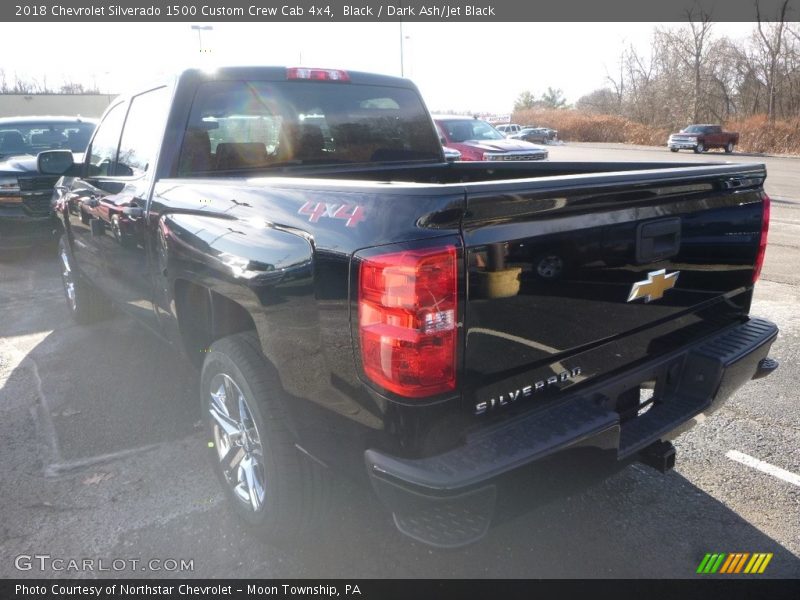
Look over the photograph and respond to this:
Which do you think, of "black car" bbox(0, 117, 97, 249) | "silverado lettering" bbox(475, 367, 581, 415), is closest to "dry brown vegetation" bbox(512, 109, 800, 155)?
"black car" bbox(0, 117, 97, 249)

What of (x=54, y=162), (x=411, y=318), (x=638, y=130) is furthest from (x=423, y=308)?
(x=638, y=130)

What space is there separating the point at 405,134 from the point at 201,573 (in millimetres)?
2910

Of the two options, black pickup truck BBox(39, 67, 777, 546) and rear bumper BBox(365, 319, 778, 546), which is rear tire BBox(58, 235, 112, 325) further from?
rear bumper BBox(365, 319, 778, 546)

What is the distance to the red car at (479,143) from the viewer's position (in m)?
15.0

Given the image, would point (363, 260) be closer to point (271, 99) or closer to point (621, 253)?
point (621, 253)

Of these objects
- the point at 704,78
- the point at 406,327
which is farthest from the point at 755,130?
the point at 406,327

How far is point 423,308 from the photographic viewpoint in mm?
1738

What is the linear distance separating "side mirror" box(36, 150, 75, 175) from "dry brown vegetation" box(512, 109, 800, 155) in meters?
39.8

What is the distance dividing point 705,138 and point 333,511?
36.4 m

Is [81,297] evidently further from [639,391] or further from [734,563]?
[734,563]

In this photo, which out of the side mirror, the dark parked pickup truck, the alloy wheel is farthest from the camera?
the dark parked pickup truck

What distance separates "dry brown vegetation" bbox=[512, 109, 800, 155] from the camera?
117ft

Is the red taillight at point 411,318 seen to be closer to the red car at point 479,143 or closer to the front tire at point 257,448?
the front tire at point 257,448

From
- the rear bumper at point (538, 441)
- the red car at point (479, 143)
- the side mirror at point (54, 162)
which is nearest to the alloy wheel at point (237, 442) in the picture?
the rear bumper at point (538, 441)
